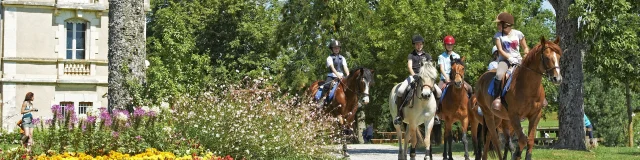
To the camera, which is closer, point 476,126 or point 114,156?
point 114,156

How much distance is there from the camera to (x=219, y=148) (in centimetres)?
1497

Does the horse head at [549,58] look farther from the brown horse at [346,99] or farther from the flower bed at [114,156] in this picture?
the brown horse at [346,99]

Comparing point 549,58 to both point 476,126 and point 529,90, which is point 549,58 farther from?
point 476,126

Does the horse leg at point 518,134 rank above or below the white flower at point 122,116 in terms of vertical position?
below

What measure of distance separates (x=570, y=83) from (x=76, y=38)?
25561 millimetres

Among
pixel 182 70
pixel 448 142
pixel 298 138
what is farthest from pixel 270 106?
pixel 182 70

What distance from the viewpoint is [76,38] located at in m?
45.4

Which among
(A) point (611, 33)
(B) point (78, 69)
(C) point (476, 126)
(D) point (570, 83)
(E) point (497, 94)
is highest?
(B) point (78, 69)

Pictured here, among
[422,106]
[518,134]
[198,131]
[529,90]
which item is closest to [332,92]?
[422,106]

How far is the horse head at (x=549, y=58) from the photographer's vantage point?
45.4 feet

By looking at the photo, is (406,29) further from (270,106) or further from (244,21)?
(244,21)

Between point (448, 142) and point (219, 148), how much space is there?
5759 millimetres

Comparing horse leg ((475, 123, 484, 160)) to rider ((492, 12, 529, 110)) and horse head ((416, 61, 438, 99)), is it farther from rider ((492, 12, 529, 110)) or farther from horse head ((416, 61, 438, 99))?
rider ((492, 12, 529, 110))

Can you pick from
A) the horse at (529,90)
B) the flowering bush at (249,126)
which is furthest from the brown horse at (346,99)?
the horse at (529,90)
